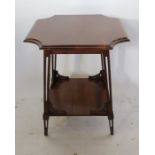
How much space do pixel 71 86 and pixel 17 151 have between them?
0.50 m

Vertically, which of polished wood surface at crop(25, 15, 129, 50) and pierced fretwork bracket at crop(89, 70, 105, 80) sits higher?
polished wood surface at crop(25, 15, 129, 50)

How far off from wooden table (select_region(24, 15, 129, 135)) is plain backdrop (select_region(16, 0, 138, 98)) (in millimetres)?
95

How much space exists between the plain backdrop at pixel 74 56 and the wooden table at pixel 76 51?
0.09m

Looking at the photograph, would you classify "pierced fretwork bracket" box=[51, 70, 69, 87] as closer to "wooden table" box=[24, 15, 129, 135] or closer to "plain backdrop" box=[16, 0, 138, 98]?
"wooden table" box=[24, 15, 129, 135]

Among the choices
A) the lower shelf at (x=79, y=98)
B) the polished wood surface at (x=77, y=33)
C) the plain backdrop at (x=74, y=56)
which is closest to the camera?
the polished wood surface at (x=77, y=33)

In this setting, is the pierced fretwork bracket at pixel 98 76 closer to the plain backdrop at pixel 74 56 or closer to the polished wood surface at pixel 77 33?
the plain backdrop at pixel 74 56

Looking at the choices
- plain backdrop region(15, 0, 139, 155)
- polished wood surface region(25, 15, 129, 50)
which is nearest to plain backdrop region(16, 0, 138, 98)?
plain backdrop region(15, 0, 139, 155)

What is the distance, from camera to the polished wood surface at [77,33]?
3.87 ft

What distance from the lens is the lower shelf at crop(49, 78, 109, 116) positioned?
146cm

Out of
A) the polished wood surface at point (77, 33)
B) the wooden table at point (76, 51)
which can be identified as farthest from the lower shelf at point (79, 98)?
the polished wood surface at point (77, 33)
